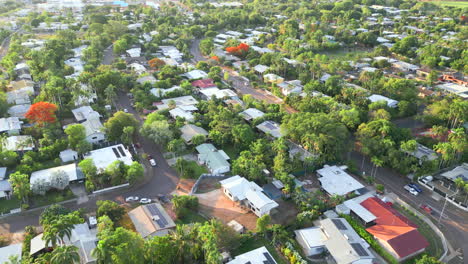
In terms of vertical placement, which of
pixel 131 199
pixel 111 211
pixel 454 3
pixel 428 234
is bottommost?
pixel 428 234

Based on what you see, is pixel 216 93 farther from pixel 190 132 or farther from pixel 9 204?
pixel 9 204

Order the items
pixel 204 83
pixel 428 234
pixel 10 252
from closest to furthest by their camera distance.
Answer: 1. pixel 10 252
2. pixel 428 234
3. pixel 204 83

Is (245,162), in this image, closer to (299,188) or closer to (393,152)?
(299,188)

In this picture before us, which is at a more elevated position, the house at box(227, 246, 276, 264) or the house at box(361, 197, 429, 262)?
the house at box(227, 246, 276, 264)

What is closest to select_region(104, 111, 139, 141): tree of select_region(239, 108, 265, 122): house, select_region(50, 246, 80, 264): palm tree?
select_region(239, 108, 265, 122): house

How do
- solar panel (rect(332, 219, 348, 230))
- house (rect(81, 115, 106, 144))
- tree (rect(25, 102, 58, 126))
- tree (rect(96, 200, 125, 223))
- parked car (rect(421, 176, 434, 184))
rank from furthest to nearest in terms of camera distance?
tree (rect(25, 102, 58, 126)), house (rect(81, 115, 106, 144)), parked car (rect(421, 176, 434, 184)), tree (rect(96, 200, 125, 223)), solar panel (rect(332, 219, 348, 230))

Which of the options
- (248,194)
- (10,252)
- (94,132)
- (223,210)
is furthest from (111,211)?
(94,132)

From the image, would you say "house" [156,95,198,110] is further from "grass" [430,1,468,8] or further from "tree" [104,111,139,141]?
"grass" [430,1,468,8]

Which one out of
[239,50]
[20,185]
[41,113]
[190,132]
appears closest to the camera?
[20,185]
